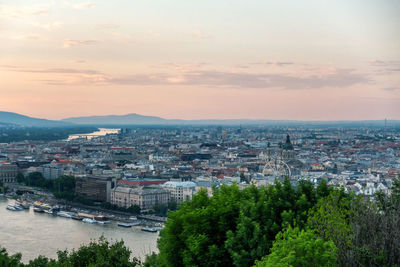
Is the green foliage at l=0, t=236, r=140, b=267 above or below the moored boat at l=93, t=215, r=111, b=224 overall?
above

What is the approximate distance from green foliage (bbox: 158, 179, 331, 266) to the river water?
18.1 ft

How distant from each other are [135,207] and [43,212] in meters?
2.90

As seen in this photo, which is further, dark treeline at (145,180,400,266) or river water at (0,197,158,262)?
river water at (0,197,158,262)

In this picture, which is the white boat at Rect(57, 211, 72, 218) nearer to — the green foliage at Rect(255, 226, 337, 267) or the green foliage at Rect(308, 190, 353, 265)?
the green foliage at Rect(308, 190, 353, 265)

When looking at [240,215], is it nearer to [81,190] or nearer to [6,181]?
[81,190]

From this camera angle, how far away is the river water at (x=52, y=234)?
40.4ft

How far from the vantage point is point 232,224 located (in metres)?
5.59

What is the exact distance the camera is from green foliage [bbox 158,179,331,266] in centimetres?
509

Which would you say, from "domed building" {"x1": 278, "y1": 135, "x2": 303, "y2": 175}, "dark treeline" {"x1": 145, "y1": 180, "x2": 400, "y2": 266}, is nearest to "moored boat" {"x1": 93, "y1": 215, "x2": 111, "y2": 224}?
"dark treeline" {"x1": 145, "y1": 180, "x2": 400, "y2": 266}

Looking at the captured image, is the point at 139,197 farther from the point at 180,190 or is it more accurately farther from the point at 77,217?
the point at 77,217

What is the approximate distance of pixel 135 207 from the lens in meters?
19.0

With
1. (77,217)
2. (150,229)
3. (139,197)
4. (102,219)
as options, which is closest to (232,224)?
(150,229)

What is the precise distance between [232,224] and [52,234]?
32.1 ft

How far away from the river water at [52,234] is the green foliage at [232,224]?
18.1 feet
